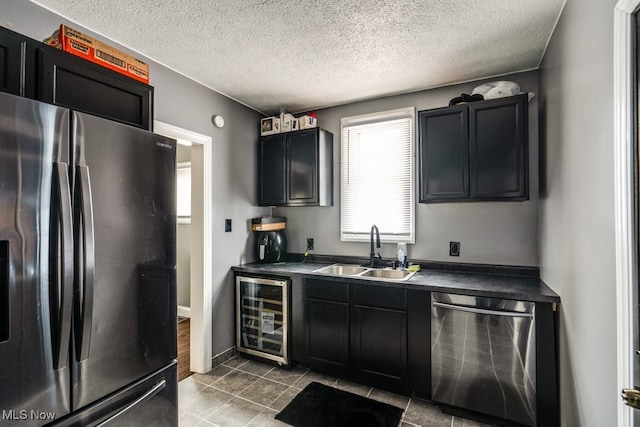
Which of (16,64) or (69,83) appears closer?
(16,64)

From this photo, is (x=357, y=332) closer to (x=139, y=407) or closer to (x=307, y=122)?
(x=139, y=407)

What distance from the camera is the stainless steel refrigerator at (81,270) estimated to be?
105 centimetres

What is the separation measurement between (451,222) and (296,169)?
1.61m

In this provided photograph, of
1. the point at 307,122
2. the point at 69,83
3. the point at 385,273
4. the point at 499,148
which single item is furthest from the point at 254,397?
the point at 499,148

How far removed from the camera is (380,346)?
96.1 inches

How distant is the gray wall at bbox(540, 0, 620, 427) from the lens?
Answer: 118cm

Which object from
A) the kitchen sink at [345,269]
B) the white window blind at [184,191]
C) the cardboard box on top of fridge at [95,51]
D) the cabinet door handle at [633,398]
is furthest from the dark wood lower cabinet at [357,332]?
the white window blind at [184,191]

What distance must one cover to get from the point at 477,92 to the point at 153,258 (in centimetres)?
265

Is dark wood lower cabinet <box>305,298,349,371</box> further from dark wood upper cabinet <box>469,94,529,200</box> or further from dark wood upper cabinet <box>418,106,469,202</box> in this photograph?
dark wood upper cabinet <box>469,94,529,200</box>

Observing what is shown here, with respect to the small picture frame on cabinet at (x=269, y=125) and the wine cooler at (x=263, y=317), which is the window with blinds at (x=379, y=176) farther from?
the wine cooler at (x=263, y=317)

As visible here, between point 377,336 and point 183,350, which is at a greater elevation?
point 377,336

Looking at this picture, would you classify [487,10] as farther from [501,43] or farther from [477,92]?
[477,92]

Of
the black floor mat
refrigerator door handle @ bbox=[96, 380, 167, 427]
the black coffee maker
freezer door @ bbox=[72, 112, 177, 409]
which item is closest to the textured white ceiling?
freezer door @ bbox=[72, 112, 177, 409]

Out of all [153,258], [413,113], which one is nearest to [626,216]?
[153,258]
